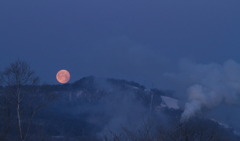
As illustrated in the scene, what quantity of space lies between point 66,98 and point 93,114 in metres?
8.31

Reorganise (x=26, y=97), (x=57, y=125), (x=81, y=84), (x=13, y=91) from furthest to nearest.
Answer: (x=81, y=84)
(x=57, y=125)
(x=26, y=97)
(x=13, y=91)

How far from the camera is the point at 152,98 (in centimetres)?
6512

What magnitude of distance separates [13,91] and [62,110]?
47.6 metres

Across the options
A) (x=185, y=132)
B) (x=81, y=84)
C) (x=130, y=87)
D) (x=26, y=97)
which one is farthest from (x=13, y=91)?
(x=81, y=84)

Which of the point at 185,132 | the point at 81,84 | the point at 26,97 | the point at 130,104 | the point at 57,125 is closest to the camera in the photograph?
the point at 185,132

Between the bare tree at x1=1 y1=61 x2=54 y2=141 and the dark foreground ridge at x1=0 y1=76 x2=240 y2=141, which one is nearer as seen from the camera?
the bare tree at x1=1 y1=61 x2=54 y2=141

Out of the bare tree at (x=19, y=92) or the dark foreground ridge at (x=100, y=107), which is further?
the dark foreground ridge at (x=100, y=107)

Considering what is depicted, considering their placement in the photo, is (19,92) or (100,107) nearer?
(19,92)

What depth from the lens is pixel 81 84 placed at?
7500cm

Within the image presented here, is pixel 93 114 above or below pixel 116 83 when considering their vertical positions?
below

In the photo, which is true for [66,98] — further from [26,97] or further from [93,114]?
[26,97]

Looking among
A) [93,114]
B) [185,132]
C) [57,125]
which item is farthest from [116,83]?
[185,132]

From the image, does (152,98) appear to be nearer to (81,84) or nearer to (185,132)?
(81,84)

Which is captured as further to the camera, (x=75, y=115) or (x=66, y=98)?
(x=66, y=98)
